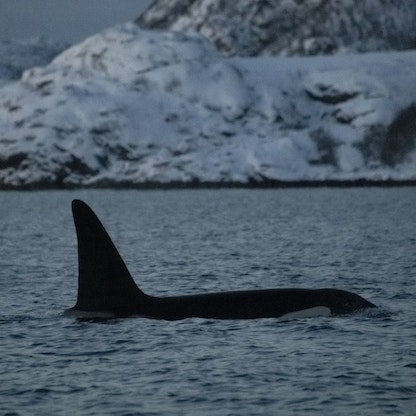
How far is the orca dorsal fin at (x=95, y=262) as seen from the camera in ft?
64.4

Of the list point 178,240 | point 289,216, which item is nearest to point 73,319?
point 178,240

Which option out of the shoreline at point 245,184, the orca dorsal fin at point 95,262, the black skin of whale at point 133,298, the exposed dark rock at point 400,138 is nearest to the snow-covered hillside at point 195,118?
the exposed dark rock at point 400,138

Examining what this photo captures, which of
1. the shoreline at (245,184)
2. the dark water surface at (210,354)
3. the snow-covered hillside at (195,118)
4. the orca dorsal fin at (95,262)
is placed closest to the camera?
the dark water surface at (210,354)

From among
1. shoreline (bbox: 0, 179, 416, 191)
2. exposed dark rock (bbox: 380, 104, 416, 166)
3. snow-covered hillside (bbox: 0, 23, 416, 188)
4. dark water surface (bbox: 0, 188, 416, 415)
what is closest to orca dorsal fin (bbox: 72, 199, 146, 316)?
dark water surface (bbox: 0, 188, 416, 415)

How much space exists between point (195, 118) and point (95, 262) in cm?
15228

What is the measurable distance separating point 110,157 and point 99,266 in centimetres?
14612

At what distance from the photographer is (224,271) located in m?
33.2

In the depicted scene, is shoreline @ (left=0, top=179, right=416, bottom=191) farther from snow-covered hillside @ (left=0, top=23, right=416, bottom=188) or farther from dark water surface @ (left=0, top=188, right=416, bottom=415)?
dark water surface @ (left=0, top=188, right=416, bottom=415)

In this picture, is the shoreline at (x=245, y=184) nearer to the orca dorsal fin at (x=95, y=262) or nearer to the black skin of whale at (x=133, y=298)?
the black skin of whale at (x=133, y=298)

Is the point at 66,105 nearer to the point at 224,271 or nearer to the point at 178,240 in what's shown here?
the point at 178,240

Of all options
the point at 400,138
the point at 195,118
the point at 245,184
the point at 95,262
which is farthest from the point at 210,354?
the point at 195,118

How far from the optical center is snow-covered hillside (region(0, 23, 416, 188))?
163 metres

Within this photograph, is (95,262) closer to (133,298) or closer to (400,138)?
(133,298)

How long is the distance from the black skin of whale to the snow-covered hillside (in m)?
138
